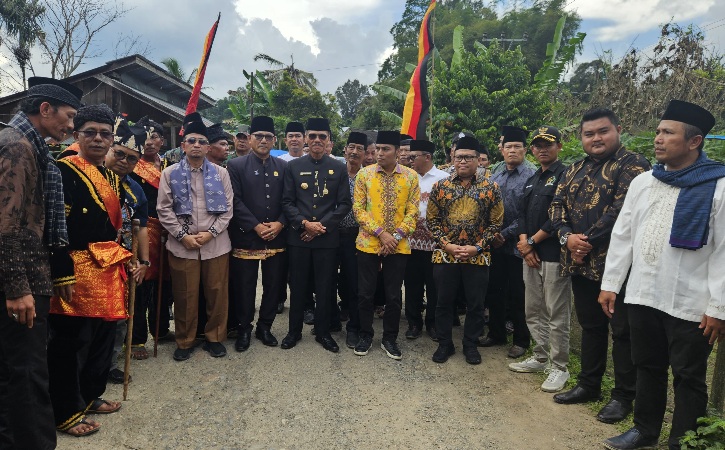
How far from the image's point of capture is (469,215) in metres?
4.63

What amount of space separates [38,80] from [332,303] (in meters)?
3.69

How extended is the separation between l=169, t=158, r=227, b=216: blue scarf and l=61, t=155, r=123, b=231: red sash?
97 cm

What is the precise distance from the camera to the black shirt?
4211 millimetres

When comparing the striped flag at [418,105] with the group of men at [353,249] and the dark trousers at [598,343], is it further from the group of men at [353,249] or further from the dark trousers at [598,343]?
the dark trousers at [598,343]

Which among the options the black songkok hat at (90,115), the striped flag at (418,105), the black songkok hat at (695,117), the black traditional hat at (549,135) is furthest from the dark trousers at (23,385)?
the striped flag at (418,105)

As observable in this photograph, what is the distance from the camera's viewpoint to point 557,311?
416cm

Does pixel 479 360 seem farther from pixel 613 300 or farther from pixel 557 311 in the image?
pixel 613 300

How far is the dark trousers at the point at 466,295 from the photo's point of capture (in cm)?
467

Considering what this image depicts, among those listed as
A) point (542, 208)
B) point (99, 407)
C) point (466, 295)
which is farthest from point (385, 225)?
point (99, 407)

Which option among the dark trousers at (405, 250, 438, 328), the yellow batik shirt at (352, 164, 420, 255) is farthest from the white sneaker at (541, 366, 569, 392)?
the yellow batik shirt at (352, 164, 420, 255)

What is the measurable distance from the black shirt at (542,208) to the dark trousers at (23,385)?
3.83 m

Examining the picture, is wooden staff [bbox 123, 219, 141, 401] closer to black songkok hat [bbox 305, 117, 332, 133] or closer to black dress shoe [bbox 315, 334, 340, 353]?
black dress shoe [bbox 315, 334, 340, 353]

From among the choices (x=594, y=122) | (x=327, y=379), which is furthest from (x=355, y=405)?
(x=594, y=122)

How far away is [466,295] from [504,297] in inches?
27.2
